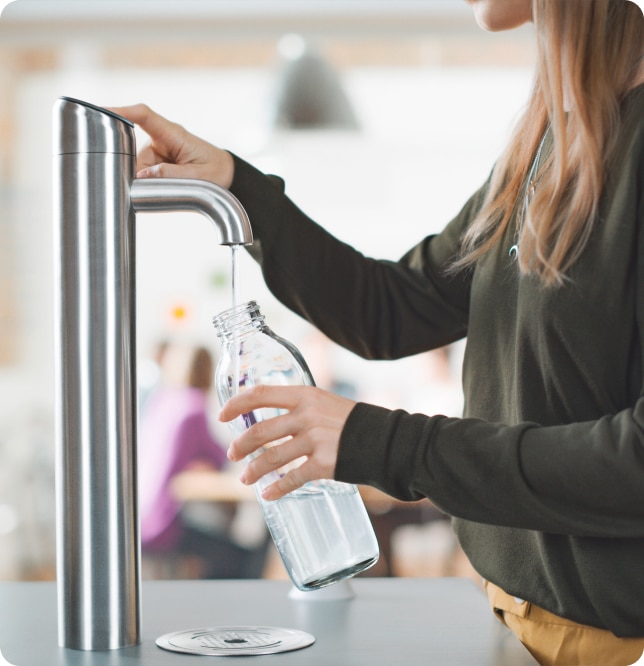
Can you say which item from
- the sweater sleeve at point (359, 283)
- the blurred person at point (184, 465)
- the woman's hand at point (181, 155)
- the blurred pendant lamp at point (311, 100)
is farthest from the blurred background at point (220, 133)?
the woman's hand at point (181, 155)

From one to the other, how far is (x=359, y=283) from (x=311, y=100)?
231 cm

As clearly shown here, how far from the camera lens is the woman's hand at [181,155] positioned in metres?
0.91

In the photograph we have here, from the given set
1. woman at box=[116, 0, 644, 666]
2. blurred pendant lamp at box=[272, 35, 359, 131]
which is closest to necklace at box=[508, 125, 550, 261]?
woman at box=[116, 0, 644, 666]

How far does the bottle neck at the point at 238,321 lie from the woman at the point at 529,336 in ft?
0.24

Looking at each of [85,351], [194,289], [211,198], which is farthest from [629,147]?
[194,289]

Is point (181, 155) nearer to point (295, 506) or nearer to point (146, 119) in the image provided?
point (146, 119)

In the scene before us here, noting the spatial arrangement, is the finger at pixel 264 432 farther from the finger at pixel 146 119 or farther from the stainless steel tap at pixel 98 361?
the finger at pixel 146 119

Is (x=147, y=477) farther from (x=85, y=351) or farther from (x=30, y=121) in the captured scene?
(x=85, y=351)

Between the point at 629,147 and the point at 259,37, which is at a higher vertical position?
the point at 259,37

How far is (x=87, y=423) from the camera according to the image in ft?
2.36

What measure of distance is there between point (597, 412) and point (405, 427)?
0.66ft

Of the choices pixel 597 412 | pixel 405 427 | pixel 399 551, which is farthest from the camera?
pixel 399 551

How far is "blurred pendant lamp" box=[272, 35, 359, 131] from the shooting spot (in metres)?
3.25

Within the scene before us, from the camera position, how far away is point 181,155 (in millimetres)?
949
